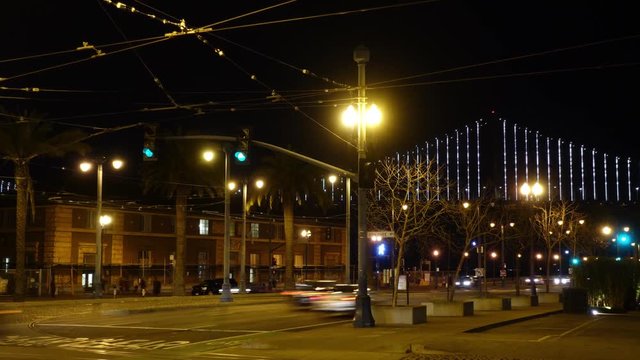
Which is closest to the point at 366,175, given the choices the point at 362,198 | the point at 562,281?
the point at 362,198

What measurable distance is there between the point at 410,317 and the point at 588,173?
90.5 m

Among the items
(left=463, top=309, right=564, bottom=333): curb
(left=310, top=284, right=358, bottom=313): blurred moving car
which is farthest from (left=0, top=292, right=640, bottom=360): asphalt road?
(left=310, top=284, right=358, bottom=313): blurred moving car

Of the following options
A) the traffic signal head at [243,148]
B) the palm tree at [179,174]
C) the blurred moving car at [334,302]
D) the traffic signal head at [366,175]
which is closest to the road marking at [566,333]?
the traffic signal head at [366,175]

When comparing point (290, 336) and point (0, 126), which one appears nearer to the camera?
point (290, 336)

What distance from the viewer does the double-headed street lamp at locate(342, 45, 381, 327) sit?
22.8 metres

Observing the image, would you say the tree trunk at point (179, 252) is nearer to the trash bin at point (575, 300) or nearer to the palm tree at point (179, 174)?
the palm tree at point (179, 174)

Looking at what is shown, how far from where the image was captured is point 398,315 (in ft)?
78.7

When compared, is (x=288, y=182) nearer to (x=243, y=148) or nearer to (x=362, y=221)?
(x=243, y=148)

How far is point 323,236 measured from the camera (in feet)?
312

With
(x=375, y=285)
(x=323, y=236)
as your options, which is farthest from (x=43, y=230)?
(x=323, y=236)

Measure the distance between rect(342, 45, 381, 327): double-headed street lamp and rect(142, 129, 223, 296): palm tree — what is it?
3460cm

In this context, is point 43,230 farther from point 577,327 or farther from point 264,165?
point 577,327

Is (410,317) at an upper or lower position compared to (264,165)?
lower

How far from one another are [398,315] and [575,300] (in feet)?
43.3
